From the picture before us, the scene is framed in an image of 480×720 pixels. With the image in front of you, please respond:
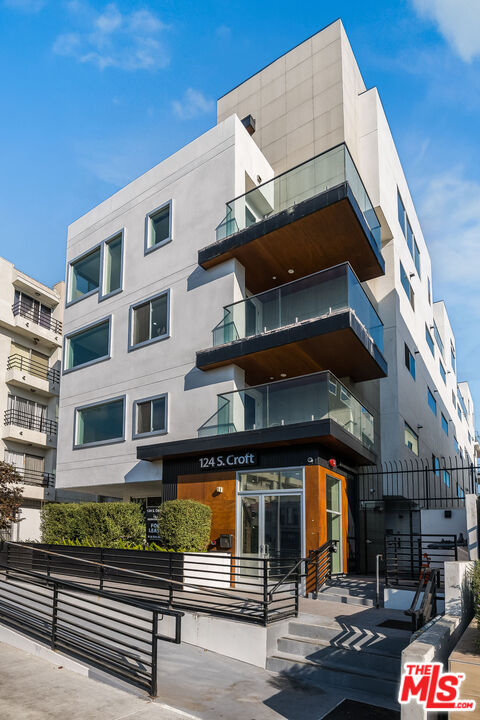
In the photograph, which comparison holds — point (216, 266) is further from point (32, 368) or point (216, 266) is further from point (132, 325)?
point (32, 368)

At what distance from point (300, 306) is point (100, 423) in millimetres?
9894

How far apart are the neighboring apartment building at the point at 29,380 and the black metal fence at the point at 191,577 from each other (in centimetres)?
1360

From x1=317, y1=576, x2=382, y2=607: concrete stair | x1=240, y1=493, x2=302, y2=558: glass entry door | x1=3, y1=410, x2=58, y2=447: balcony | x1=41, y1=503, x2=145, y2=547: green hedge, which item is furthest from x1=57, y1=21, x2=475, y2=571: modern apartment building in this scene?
x1=3, y1=410, x2=58, y2=447: balcony

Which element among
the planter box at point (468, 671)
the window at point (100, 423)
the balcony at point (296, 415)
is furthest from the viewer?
the window at point (100, 423)

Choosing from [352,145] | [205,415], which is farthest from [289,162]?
[205,415]

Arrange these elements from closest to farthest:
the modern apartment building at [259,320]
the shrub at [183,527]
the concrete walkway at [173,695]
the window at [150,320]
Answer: the concrete walkway at [173,695], the shrub at [183,527], the modern apartment building at [259,320], the window at [150,320]

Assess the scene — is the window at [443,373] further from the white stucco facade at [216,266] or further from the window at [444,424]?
the white stucco facade at [216,266]

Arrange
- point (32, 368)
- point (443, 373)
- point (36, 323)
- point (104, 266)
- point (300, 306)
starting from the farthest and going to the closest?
1. point (443, 373)
2. point (36, 323)
3. point (32, 368)
4. point (104, 266)
5. point (300, 306)

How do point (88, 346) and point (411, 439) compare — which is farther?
point (411, 439)

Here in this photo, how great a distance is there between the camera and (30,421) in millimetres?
34281

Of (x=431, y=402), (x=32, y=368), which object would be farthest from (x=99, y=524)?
(x=431, y=402)

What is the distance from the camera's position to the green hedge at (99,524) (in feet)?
57.9

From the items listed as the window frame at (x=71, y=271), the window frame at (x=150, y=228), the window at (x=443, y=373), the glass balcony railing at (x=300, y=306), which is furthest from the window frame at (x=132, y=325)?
the window at (x=443, y=373)

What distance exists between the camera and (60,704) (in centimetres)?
726
